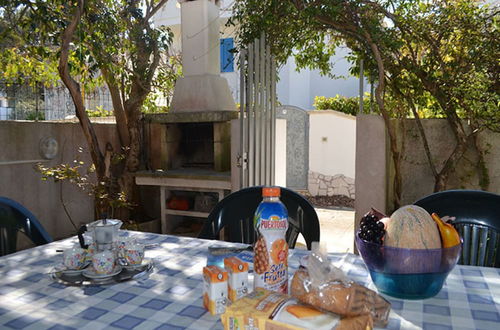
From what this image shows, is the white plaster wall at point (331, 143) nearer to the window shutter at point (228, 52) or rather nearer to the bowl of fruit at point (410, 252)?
the window shutter at point (228, 52)

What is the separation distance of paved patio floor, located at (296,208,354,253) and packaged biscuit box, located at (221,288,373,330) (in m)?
2.78

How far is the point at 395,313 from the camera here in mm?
988

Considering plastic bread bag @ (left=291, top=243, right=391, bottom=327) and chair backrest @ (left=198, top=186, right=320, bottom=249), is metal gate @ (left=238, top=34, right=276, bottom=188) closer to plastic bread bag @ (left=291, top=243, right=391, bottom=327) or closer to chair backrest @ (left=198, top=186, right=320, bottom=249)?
chair backrest @ (left=198, top=186, right=320, bottom=249)

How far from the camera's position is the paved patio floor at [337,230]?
4023 mm

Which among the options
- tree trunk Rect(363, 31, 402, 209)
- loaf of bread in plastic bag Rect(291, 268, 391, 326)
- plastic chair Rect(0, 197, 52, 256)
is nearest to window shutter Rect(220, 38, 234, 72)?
tree trunk Rect(363, 31, 402, 209)

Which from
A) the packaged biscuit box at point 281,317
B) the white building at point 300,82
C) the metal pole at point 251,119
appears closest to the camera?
the packaged biscuit box at point 281,317

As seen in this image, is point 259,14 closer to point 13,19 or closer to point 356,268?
point 13,19

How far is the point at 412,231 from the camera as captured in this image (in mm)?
1017

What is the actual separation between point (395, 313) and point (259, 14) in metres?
3.33

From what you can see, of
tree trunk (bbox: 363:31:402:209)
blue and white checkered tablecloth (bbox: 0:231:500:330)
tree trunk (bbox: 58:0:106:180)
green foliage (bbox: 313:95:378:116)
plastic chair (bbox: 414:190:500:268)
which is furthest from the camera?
green foliage (bbox: 313:95:378:116)

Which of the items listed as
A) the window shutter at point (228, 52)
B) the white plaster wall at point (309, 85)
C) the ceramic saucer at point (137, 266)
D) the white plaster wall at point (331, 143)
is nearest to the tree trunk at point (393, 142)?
the window shutter at point (228, 52)

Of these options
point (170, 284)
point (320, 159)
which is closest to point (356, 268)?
point (170, 284)

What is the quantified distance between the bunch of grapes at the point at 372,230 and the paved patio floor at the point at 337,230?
248 centimetres

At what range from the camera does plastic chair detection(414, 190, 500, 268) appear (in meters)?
1.50
